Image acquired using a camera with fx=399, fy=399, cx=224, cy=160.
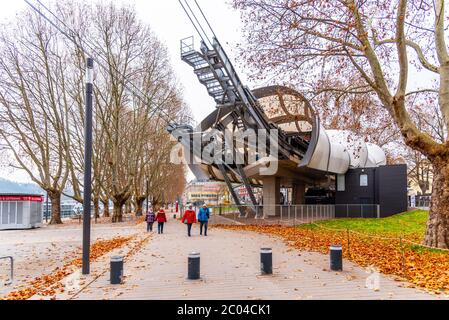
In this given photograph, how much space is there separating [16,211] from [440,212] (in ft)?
95.9

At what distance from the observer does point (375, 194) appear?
127 ft

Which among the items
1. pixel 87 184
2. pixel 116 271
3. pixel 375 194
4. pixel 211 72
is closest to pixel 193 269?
pixel 116 271

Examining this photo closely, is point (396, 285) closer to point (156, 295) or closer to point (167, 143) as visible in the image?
point (156, 295)

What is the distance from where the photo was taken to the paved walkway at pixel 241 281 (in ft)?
24.3

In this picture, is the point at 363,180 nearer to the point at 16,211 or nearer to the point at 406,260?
the point at 406,260

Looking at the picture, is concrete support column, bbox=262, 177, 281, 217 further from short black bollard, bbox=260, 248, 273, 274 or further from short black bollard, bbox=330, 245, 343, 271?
short black bollard, bbox=260, 248, 273, 274

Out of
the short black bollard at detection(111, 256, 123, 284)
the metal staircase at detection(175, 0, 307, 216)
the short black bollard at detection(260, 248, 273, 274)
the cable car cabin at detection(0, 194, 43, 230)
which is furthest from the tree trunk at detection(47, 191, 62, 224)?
the short black bollard at detection(260, 248, 273, 274)

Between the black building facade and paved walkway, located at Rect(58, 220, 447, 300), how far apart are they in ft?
89.8

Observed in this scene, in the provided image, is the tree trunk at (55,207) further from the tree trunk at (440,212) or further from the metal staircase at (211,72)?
the tree trunk at (440,212)

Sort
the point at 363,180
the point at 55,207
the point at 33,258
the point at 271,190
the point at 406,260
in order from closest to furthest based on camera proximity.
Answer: the point at 406,260 → the point at 33,258 → the point at 55,207 → the point at 363,180 → the point at 271,190

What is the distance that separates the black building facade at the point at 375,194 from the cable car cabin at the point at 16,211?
2699 cm

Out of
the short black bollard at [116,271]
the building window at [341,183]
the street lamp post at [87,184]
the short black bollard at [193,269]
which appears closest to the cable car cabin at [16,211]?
the street lamp post at [87,184]

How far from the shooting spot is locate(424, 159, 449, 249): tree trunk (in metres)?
12.4
